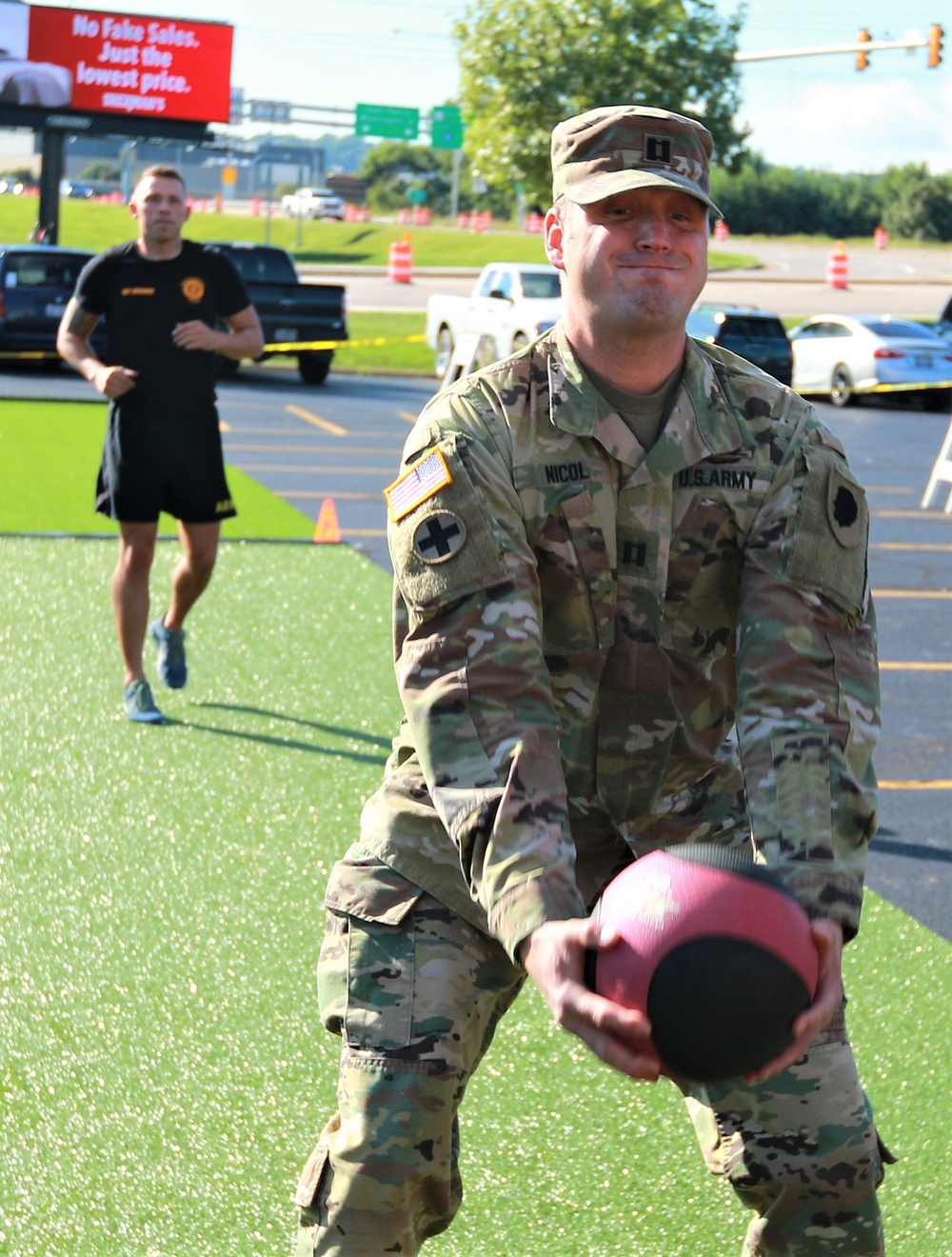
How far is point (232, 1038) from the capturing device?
446cm

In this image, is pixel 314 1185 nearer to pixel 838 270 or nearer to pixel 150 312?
pixel 150 312

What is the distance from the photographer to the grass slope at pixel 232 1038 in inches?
145

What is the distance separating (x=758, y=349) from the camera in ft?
79.7

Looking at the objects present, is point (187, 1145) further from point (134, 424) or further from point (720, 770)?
point (134, 424)

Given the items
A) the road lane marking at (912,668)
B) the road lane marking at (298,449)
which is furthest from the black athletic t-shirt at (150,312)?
the road lane marking at (298,449)

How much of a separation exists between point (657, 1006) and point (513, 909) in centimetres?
27

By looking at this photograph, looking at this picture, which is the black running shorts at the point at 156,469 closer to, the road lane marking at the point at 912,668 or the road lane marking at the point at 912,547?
the road lane marking at the point at 912,668

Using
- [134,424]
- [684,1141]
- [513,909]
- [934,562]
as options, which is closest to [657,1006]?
[513,909]

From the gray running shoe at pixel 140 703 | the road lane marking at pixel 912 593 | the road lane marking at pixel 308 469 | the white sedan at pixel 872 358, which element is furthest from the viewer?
the white sedan at pixel 872 358

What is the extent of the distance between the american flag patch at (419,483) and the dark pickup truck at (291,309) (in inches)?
836

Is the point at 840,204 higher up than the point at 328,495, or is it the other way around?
the point at 840,204

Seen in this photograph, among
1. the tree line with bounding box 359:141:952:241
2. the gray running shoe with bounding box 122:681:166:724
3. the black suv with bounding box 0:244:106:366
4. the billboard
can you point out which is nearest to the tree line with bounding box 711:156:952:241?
the tree line with bounding box 359:141:952:241

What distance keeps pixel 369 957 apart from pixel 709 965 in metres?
0.70

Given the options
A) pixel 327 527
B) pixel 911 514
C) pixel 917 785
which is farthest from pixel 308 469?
pixel 917 785
